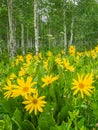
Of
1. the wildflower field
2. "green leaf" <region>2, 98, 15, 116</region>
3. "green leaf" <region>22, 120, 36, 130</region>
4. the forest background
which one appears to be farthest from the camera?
the forest background

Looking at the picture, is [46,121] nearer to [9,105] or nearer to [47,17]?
[9,105]

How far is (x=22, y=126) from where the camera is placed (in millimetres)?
2201

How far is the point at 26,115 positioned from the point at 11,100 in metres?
0.28

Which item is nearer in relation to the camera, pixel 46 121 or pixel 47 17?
pixel 46 121

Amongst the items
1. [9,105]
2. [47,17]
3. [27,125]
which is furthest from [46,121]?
[47,17]

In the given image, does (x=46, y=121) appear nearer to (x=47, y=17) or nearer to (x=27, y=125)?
(x=27, y=125)

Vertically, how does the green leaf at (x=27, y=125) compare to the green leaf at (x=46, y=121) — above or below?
below

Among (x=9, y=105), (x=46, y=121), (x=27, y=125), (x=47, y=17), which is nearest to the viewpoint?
(x=46, y=121)

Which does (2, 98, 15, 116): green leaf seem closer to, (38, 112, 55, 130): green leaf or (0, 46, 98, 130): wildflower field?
(0, 46, 98, 130): wildflower field

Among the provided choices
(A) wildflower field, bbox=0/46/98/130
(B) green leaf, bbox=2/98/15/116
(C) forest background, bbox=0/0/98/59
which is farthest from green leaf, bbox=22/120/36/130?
(C) forest background, bbox=0/0/98/59

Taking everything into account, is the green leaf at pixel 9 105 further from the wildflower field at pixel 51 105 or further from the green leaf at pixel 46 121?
the green leaf at pixel 46 121

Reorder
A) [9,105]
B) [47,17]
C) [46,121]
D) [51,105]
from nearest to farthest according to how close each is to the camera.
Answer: [46,121], [51,105], [9,105], [47,17]

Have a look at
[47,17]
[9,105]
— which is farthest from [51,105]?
[47,17]

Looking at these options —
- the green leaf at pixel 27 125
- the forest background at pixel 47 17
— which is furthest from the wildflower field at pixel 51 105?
the forest background at pixel 47 17
